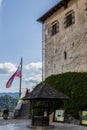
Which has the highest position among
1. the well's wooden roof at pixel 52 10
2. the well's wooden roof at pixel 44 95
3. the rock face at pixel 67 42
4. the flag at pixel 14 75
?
the well's wooden roof at pixel 52 10

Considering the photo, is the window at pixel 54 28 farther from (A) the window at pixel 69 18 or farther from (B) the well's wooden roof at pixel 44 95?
(B) the well's wooden roof at pixel 44 95

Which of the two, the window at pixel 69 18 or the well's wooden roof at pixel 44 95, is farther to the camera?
the window at pixel 69 18

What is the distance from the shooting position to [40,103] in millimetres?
31141

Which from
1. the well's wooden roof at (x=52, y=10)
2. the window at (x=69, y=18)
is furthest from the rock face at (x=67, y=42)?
the well's wooden roof at (x=52, y=10)

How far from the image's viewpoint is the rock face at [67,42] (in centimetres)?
2959

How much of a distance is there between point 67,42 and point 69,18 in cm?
277

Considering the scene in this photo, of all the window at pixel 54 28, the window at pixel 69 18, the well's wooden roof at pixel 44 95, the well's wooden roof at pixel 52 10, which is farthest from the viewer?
the window at pixel 54 28

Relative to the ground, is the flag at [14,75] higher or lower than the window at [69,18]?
lower

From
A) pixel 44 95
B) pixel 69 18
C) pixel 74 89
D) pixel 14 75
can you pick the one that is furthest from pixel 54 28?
pixel 44 95

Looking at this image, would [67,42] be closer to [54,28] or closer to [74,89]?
[54,28]

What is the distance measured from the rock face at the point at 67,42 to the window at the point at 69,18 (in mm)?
33

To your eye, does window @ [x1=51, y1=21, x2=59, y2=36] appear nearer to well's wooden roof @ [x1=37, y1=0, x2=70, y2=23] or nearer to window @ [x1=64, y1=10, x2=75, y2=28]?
well's wooden roof @ [x1=37, y1=0, x2=70, y2=23]

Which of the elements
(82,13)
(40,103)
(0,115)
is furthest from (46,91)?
(0,115)

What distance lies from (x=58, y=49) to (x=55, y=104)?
7800 mm
